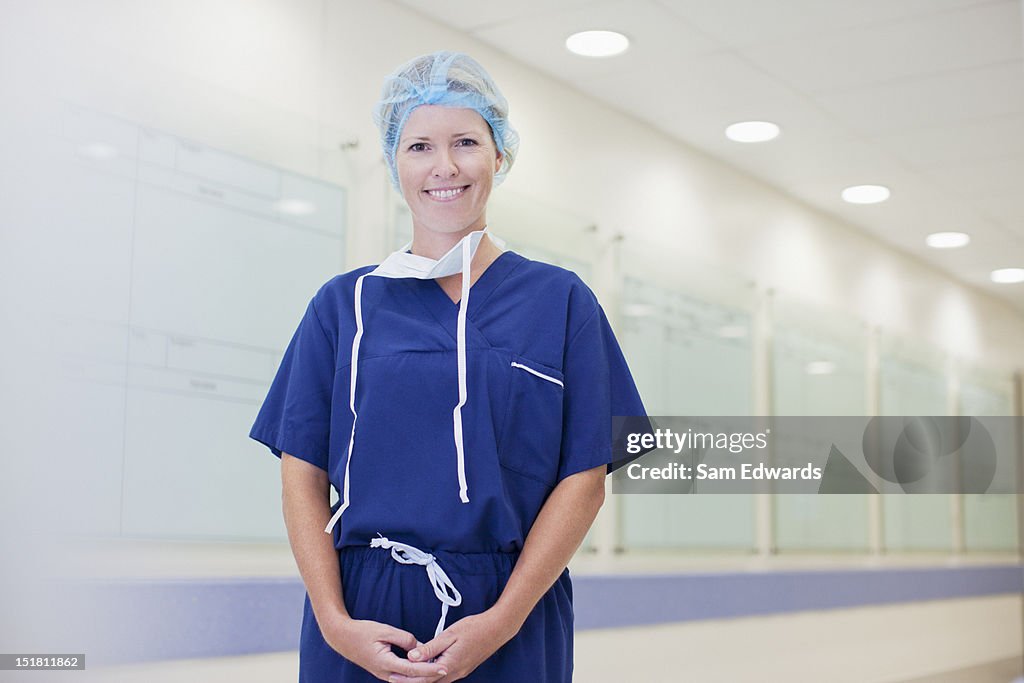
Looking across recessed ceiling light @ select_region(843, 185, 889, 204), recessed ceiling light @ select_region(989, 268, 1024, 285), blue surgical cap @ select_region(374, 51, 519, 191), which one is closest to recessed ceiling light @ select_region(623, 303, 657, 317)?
recessed ceiling light @ select_region(843, 185, 889, 204)

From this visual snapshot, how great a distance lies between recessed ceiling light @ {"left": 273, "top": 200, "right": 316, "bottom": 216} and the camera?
310 cm

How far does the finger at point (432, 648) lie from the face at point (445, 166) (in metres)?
0.56

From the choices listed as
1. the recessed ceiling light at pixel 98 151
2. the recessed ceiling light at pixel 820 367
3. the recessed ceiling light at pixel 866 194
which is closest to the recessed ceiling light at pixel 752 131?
the recessed ceiling light at pixel 866 194

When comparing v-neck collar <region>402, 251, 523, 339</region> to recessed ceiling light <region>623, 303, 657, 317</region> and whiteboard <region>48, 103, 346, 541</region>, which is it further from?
recessed ceiling light <region>623, 303, 657, 317</region>

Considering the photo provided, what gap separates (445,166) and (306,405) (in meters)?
0.37

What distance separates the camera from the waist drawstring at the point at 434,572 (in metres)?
1.48

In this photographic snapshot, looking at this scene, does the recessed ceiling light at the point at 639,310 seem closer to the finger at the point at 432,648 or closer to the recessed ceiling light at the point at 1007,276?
the finger at the point at 432,648

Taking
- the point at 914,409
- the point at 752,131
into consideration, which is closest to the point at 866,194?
the point at 752,131

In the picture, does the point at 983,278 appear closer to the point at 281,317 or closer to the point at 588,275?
the point at 588,275

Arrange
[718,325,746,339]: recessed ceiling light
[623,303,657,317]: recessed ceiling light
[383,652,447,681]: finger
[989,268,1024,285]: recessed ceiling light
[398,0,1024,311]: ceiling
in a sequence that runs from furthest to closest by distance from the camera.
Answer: [989,268,1024,285]: recessed ceiling light < [718,325,746,339]: recessed ceiling light < [623,303,657,317]: recessed ceiling light < [398,0,1024,311]: ceiling < [383,652,447,681]: finger

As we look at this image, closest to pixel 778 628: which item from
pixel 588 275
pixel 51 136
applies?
pixel 588 275

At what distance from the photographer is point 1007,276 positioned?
7.23 metres

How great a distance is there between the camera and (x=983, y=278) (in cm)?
737

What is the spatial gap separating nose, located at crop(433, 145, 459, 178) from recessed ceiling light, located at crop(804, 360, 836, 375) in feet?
14.4
